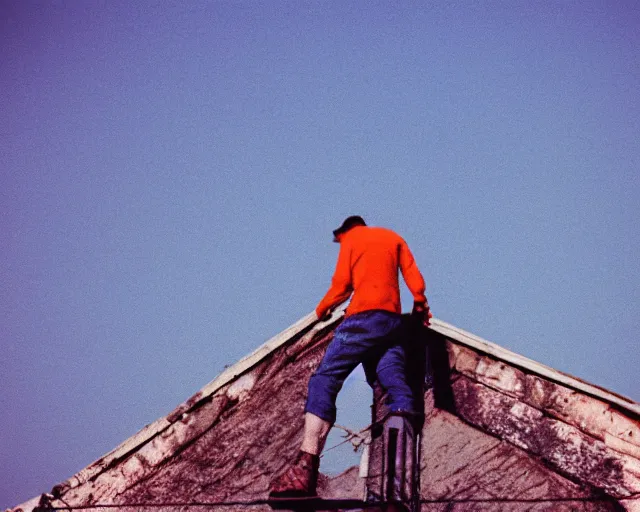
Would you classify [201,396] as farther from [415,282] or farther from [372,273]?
[415,282]

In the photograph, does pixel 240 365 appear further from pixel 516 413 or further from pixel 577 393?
pixel 577 393

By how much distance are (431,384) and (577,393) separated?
3.79 feet

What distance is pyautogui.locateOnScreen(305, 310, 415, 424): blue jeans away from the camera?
353 cm

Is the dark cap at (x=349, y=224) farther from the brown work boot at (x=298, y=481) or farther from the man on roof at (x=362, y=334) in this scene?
the brown work boot at (x=298, y=481)

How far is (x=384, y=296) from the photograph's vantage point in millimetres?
3811

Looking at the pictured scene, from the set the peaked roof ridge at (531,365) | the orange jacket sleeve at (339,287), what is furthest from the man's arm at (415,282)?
the peaked roof ridge at (531,365)

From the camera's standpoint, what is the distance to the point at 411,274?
4.03 m

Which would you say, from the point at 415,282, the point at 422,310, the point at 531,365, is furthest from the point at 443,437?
the point at 415,282

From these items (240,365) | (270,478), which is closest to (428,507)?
(270,478)

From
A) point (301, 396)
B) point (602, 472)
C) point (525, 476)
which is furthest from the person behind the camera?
point (301, 396)

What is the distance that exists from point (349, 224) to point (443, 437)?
6.94ft

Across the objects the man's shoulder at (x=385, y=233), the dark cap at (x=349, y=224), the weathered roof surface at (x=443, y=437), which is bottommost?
the weathered roof surface at (x=443, y=437)

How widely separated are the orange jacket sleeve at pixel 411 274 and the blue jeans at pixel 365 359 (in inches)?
10.3

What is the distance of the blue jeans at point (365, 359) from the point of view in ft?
11.6
